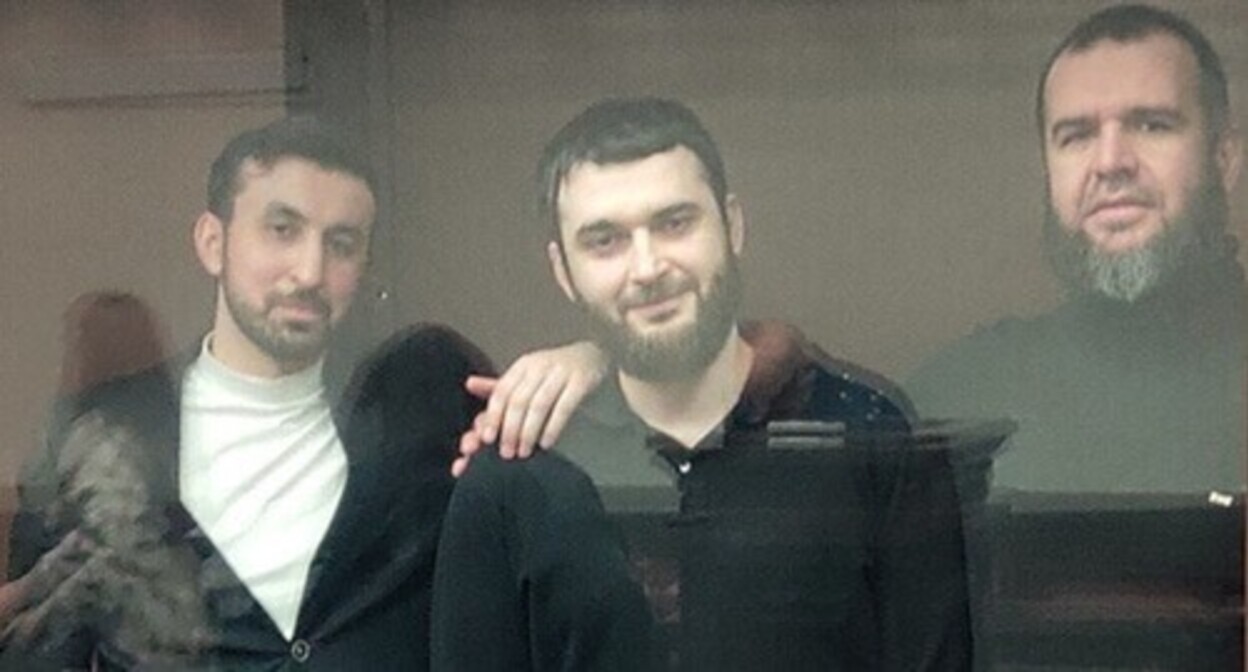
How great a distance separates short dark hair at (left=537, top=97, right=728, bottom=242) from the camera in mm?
2344

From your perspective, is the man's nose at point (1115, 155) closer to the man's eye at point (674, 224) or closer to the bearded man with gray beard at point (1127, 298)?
the bearded man with gray beard at point (1127, 298)

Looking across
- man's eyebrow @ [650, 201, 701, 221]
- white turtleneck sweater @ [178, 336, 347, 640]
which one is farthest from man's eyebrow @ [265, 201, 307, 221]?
man's eyebrow @ [650, 201, 701, 221]

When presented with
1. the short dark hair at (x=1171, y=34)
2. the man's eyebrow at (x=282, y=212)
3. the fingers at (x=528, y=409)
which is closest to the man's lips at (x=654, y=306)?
the fingers at (x=528, y=409)

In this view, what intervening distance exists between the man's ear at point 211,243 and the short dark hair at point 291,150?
0.01m

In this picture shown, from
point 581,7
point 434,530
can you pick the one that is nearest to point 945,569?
point 434,530

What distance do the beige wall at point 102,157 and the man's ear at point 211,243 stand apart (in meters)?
0.01

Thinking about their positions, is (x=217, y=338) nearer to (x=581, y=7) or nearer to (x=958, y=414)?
(x=581, y=7)

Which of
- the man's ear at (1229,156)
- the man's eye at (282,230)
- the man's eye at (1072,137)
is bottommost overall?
the man's eye at (282,230)

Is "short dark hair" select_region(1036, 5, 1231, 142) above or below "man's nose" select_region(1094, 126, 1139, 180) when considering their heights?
above

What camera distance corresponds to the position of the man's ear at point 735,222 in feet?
7.63

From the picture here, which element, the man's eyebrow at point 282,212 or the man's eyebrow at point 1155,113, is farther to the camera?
the man's eyebrow at point 282,212

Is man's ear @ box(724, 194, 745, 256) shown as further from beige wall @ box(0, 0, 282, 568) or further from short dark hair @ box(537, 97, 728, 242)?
beige wall @ box(0, 0, 282, 568)

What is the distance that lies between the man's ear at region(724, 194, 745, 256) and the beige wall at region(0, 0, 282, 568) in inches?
18.9

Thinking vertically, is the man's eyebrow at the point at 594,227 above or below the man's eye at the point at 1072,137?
below
